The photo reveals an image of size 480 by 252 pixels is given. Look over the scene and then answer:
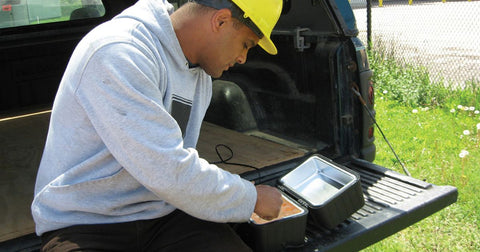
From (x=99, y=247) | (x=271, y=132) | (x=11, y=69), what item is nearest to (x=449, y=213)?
(x=271, y=132)

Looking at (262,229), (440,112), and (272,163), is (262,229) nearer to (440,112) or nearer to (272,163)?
(272,163)

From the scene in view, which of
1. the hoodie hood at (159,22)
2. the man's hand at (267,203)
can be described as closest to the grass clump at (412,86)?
the man's hand at (267,203)

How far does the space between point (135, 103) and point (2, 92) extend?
3.35 m

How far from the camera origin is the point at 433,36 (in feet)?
37.6

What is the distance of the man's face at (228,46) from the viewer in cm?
186

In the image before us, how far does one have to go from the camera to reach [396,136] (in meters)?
4.98

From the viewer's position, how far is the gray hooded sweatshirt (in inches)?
64.2

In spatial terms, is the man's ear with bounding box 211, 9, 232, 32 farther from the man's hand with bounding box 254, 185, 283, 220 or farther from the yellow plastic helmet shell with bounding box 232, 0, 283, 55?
the man's hand with bounding box 254, 185, 283, 220

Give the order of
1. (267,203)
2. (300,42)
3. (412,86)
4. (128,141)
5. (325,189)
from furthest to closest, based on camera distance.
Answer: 1. (412,86)
2. (300,42)
3. (325,189)
4. (267,203)
5. (128,141)

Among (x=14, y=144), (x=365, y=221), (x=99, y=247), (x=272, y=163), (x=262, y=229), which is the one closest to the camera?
(x=99, y=247)

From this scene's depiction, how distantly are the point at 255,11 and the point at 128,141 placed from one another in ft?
2.05

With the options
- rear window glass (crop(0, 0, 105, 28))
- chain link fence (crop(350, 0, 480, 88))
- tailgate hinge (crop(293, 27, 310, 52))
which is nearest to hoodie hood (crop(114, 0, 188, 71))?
tailgate hinge (crop(293, 27, 310, 52))

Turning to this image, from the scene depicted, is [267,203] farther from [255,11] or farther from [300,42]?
[300,42]

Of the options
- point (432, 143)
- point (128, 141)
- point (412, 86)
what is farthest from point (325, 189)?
point (412, 86)
